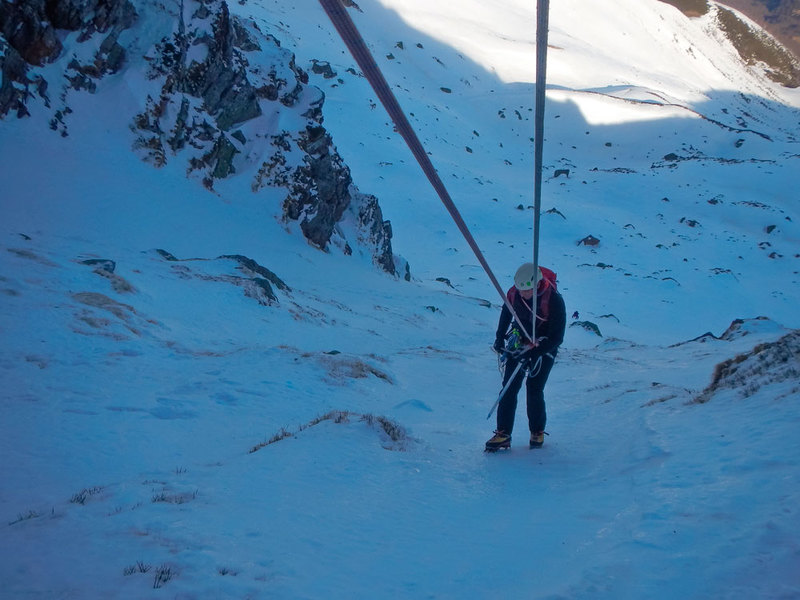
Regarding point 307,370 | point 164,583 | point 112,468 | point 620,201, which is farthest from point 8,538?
point 620,201

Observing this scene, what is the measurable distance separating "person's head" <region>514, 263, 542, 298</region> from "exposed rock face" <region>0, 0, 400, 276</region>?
1342 cm

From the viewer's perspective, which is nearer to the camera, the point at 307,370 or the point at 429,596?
the point at 429,596

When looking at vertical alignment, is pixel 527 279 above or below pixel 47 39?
below

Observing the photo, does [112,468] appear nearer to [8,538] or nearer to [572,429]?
[8,538]

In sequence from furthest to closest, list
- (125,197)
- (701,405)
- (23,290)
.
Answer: (125,197) → (23,290) → (701,405)

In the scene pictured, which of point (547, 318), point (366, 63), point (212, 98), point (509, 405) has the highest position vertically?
point (212, 98)

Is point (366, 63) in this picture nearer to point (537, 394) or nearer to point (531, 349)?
point (531, 349)

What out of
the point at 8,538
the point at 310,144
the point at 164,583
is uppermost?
the point at 310,144

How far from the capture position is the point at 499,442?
16.4ft

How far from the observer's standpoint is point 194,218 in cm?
1577

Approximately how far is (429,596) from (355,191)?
816 inches

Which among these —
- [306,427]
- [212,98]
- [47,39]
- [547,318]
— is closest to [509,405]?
[547,318]

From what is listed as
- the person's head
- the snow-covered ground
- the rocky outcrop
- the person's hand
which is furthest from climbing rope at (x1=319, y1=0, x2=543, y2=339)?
the rocky outcrop

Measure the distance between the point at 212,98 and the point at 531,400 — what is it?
641 inches
